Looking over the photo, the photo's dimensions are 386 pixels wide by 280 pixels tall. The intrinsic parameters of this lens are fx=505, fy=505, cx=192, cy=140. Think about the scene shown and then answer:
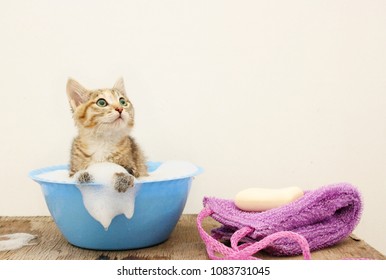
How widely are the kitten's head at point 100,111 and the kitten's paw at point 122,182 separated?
10 cm

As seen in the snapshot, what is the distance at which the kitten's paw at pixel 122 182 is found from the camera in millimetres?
828

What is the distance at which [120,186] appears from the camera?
0.83m

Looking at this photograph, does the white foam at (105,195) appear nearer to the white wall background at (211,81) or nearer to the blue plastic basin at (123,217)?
the blue plastic basin at (123,217)

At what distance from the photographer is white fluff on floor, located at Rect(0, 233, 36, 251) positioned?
96cm

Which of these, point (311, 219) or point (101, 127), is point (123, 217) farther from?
point (311, 219)

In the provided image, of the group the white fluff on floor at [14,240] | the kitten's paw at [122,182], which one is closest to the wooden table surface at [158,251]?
the white fluff on floor at [14,240]

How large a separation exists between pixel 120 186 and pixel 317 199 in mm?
342

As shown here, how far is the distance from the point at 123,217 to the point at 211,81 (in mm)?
481

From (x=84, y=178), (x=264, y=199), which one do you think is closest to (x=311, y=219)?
(x=264, y=199)

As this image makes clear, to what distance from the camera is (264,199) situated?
37.5 inches

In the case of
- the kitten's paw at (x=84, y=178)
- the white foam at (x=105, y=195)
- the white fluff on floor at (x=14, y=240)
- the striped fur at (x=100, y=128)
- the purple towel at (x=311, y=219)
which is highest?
the striped fur at (x=100, y=128)

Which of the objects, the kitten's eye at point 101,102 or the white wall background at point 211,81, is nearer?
the kitten's eye at point 101,102

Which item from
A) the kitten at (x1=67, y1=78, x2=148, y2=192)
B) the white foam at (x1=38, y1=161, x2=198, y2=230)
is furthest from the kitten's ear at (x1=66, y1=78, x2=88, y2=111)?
the white foam at (x1=38, y1=161, x2=198, y2=230)

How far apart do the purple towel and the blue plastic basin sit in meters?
0.10
